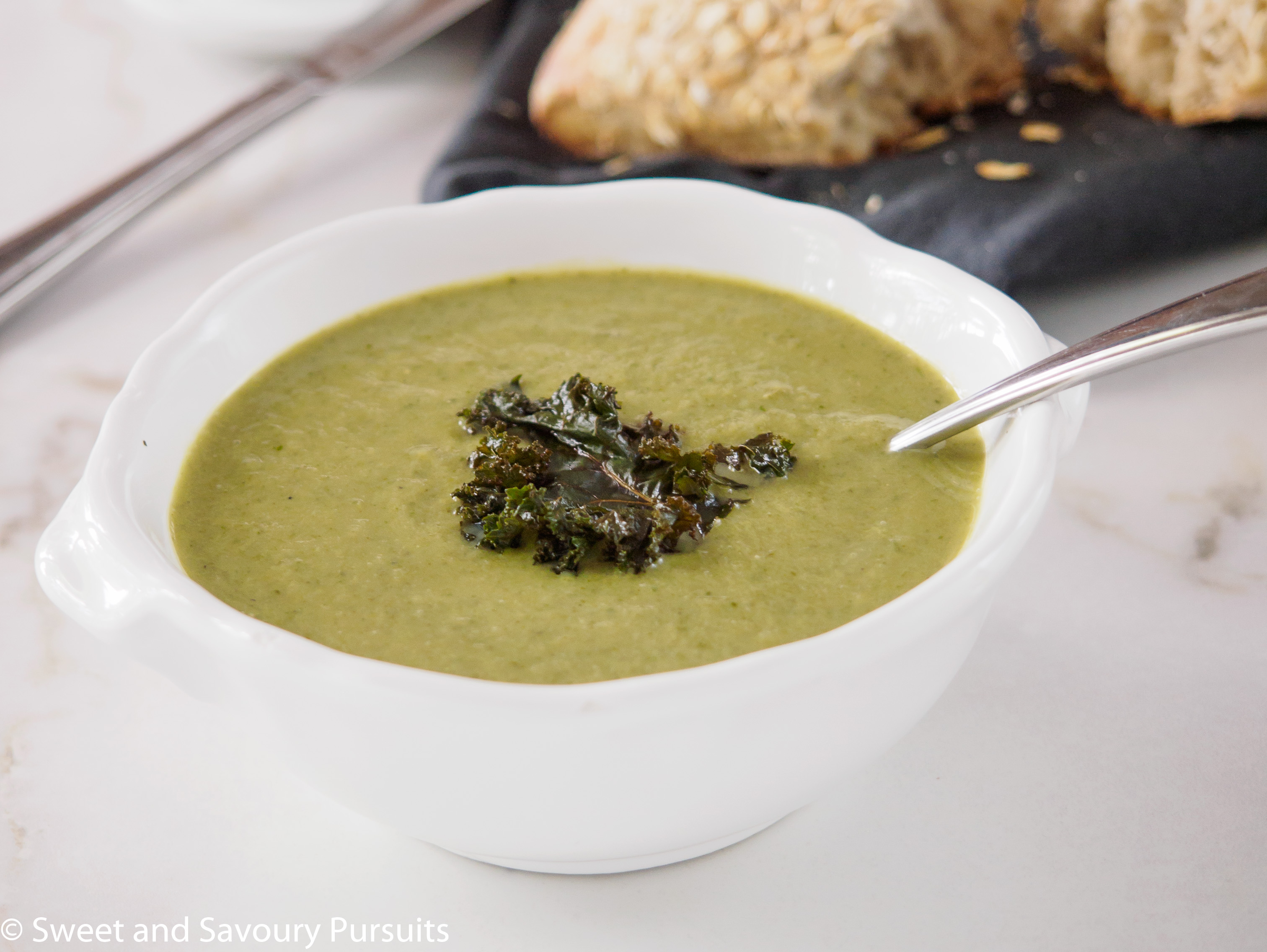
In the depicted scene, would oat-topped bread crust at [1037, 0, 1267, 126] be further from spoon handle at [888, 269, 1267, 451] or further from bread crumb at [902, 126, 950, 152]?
spoon handle at [888, 269, 1267, 451]

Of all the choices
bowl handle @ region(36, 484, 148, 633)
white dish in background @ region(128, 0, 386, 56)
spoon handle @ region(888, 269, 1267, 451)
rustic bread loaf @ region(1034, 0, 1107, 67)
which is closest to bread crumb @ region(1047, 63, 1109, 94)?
rustic bread loaf @ region(1034, 0, 1107, 67)

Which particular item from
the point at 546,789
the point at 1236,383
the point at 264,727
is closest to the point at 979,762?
the point at 546,789

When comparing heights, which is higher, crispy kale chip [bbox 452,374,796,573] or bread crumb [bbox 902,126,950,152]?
crispy kale chip [bbox 452,374,796,573]

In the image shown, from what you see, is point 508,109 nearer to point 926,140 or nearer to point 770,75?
point 770,75

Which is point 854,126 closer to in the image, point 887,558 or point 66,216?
point 887,558

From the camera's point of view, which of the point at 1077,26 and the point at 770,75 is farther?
the point at 1077,26

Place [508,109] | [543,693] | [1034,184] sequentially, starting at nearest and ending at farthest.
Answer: [543,693]
[1034,184]
[508,109]

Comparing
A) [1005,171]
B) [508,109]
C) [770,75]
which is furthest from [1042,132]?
[508,109]
